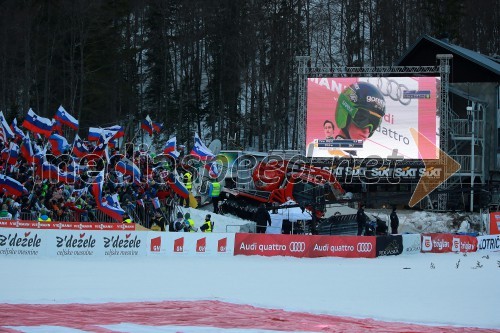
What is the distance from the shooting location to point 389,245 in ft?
111

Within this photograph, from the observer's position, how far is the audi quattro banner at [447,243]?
35875 millimetres

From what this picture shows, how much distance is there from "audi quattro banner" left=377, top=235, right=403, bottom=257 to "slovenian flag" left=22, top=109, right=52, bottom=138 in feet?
43.3

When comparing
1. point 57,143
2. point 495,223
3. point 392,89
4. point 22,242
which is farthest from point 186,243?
point 392,89

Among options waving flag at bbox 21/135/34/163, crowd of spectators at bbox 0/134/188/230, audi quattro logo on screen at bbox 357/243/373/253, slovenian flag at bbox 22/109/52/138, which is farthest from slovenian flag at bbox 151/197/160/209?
audi quattro logo on screen at bbox 357/243/373/253

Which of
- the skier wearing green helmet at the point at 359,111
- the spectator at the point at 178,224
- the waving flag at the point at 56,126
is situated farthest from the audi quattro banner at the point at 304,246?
the skier wearing green helmet at the point at 359,111

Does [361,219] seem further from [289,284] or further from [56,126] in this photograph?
[289,284]

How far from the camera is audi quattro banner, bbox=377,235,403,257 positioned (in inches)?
1304

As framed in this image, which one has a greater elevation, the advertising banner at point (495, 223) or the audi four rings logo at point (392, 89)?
the audi four rings logo at point (392, 89)

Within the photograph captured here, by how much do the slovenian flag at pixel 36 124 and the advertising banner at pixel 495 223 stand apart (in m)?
20.0

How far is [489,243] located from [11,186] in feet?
66.0

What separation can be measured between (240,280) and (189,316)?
22.9ft

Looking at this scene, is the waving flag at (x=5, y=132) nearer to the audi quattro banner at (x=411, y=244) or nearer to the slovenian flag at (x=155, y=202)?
the slovenian flag at (x=155, y=202)

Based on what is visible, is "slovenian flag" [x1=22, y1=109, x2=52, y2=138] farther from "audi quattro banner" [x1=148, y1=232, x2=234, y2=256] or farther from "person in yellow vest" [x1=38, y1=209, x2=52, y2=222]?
"audi quattro banner" [x1=148, y1=232, x2=234, y2=256]

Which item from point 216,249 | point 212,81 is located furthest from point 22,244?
point 212,81
